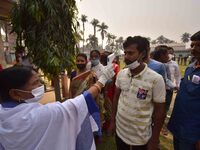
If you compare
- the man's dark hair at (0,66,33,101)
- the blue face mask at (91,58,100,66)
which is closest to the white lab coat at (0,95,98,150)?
the man's dark hair at (0,66,33,101)

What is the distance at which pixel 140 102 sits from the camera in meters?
2.38

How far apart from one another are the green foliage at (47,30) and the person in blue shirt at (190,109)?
7.66 feet

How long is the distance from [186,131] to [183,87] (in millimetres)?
441

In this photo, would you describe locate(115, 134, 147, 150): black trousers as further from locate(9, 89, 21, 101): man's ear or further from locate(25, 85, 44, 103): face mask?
locate(9, 89, 21, 101): man's ear

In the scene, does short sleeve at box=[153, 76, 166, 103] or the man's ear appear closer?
the man's ear

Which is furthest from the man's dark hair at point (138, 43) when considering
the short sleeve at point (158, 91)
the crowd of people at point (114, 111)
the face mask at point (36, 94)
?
the face mask at point (36, 94)

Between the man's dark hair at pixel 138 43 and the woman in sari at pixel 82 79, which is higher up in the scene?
the man's dark hair at pixel 138 43

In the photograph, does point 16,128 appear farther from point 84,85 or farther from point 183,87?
point 84,85

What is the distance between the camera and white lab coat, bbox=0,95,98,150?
153 cm

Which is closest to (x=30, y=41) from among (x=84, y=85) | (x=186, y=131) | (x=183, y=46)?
(x=84, y=85)

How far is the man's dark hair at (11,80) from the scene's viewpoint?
1.58 m

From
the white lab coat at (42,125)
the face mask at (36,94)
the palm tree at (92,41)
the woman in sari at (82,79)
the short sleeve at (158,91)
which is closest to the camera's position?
the white lab coat at (42,125)

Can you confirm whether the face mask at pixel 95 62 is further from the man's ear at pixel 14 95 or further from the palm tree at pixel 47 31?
the man's ear at pixel 14 95

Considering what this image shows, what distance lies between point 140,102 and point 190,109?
1.61ft
